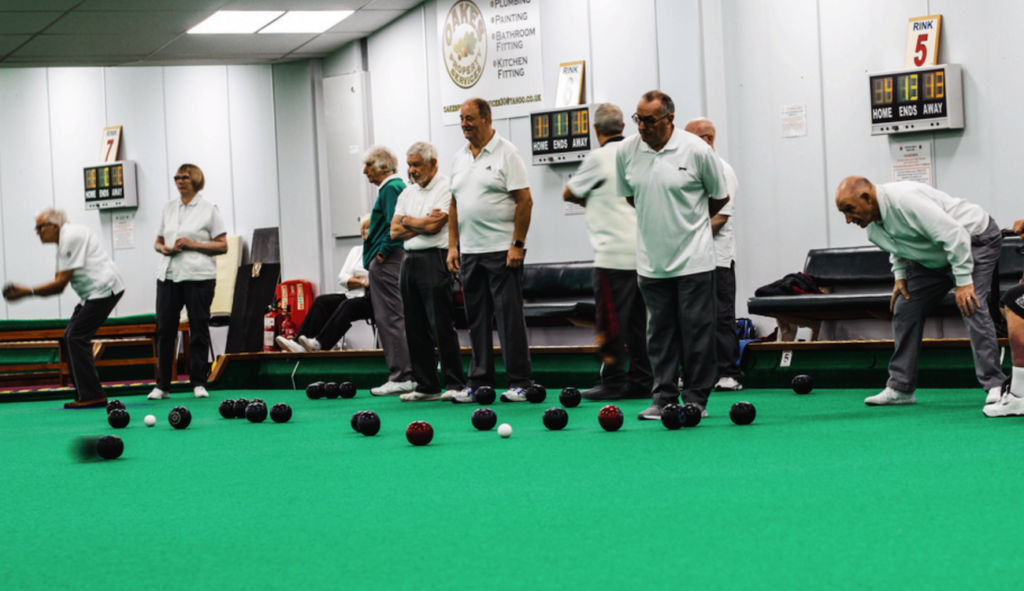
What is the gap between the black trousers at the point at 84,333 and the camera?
6.84m

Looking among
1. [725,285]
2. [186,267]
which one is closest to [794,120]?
[725,285]

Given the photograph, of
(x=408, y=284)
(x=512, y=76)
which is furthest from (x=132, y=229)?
(x=408, y=284)

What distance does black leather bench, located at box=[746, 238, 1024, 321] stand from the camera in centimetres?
700

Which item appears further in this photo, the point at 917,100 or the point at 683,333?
the point at 917,100

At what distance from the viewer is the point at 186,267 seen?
746 centimetres

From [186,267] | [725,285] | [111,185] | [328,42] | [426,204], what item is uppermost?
[328,42]

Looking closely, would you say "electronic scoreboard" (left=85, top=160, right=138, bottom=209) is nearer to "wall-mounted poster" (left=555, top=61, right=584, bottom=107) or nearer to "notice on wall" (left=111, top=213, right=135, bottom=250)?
"notice on wall" (left=111, top=213, right=135, bottom=250)

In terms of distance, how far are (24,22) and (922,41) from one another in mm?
6780

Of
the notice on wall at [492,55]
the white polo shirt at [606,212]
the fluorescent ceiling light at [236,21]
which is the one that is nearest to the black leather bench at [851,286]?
the white polo shirt at [606,212]

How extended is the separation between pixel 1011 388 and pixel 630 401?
1.98 metres

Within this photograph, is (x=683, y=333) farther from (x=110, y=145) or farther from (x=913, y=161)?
(x=110, y=145)

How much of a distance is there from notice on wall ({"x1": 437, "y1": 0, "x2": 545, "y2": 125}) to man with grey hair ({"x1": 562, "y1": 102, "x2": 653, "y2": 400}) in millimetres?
3949

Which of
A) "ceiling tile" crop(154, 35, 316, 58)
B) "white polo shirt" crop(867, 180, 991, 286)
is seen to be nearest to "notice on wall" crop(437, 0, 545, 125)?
"ceiling tile" crop(154, 35, 316, 58)

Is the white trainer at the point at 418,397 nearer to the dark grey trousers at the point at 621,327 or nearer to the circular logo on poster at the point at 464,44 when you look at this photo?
the dark grey trousers at the point at 621,327
